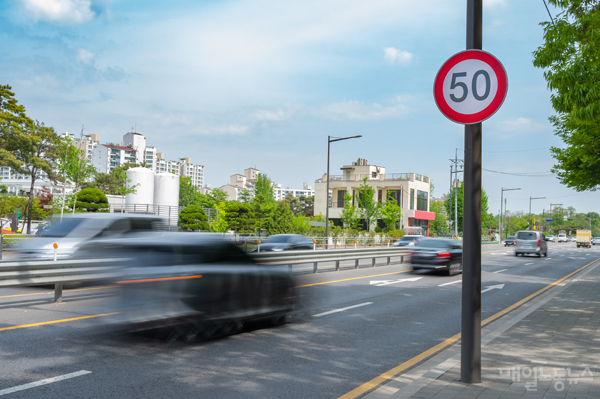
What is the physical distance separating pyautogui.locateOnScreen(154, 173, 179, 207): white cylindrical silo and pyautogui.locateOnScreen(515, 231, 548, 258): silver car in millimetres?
45933

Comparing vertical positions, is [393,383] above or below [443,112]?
below

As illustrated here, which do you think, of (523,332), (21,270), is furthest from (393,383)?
(21,270)

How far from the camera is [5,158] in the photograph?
4028 cm

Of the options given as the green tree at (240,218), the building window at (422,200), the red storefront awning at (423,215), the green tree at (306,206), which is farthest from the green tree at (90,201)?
the green tree at (306,206)

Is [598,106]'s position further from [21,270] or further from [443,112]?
[21,270]

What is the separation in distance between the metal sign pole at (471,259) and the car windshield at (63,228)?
9836 mm

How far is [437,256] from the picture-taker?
17.7 metres

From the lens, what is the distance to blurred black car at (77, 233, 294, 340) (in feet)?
20.1

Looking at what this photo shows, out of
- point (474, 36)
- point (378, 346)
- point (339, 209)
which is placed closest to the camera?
point (474, 36)

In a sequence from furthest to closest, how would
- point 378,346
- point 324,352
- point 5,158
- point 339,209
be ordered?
point 339,209, point 5,158, point 378,346, point 324,352

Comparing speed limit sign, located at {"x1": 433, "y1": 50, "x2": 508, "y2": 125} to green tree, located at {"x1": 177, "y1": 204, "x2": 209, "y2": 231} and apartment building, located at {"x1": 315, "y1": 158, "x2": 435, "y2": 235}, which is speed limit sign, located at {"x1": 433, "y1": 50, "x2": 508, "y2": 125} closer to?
green tree, located at {"x1": 177, "y1": 204, "x2": 209, "y2": 231}

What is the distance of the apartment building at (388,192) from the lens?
74787mm

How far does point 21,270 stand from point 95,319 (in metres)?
1.85

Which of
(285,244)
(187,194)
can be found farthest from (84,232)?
(187,194)
